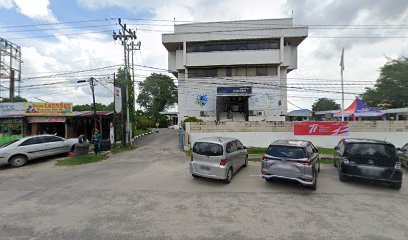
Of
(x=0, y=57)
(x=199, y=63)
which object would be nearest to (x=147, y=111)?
(x=199, y=63)

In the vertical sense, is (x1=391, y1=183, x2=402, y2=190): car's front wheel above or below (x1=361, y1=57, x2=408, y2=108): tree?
below

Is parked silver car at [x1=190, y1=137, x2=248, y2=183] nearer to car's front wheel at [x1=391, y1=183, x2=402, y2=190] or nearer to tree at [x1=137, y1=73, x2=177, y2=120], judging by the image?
car's front wheel at [x1=391, y1=183, x2=402, y2=190]

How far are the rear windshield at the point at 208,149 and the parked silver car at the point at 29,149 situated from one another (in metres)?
9.94

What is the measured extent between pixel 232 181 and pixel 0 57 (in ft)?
117

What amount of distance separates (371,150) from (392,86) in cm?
1790

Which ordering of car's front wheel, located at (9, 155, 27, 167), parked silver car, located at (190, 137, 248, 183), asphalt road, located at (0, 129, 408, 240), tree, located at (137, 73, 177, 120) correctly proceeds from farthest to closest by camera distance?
tree, located at (137, 73, 177, 120)
car's front wheel, located at (9, 155, 27, 167)
parked silver car, located at (190, 137, 248, 183)
asphalt road, located at (0, 129, 408, 240)

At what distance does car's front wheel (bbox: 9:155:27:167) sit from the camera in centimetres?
1008

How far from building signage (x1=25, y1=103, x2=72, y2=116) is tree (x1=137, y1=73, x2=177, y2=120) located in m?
27.1

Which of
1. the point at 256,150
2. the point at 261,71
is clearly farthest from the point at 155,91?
the point at 256,150

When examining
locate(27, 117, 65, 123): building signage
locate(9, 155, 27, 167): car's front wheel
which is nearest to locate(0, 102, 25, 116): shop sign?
locate(27, 117, 65, 123): building signage

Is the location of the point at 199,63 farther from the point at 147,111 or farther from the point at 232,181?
the point at 232,181

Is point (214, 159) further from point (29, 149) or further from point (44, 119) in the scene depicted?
point (44, 119)

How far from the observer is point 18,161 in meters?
10.2

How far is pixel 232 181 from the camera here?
7234mm
